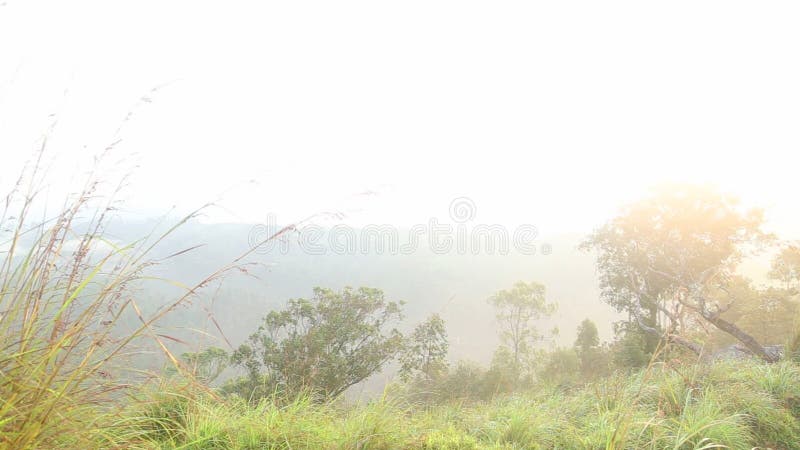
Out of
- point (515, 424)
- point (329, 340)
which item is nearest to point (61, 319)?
point (515, 424)

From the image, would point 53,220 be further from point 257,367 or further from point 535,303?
point 535,303

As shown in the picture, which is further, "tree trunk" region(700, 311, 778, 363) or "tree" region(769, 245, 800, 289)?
"tree" region(769, 245, 800, 289)

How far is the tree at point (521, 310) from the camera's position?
28.3 metres

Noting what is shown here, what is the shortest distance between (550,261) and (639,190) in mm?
117856

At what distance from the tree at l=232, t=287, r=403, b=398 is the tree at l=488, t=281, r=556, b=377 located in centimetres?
1239

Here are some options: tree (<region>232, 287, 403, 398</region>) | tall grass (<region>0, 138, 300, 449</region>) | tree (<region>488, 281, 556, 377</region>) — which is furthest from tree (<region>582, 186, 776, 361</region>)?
tall grass (<region>0, 138, 300, 449</region>)

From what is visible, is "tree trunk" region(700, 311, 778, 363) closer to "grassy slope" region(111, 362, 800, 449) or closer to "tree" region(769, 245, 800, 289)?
"grassy slope" region(111, 362, 800, 449)

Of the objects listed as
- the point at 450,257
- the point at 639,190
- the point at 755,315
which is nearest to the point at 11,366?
the point at 639,190

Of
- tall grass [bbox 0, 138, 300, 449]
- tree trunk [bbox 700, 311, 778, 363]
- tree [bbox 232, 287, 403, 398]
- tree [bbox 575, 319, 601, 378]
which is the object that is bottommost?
tree [bbox 575, 319, 601, 378]

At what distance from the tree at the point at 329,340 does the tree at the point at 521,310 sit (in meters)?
12.4

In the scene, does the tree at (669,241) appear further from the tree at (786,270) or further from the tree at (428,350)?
the tree at (428,350)

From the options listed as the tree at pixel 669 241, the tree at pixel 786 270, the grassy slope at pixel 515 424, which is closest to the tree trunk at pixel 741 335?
the tree at pixel 669 241

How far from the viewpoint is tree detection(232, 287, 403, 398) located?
1678 centimetres

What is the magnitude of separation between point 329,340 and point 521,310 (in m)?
16.3
